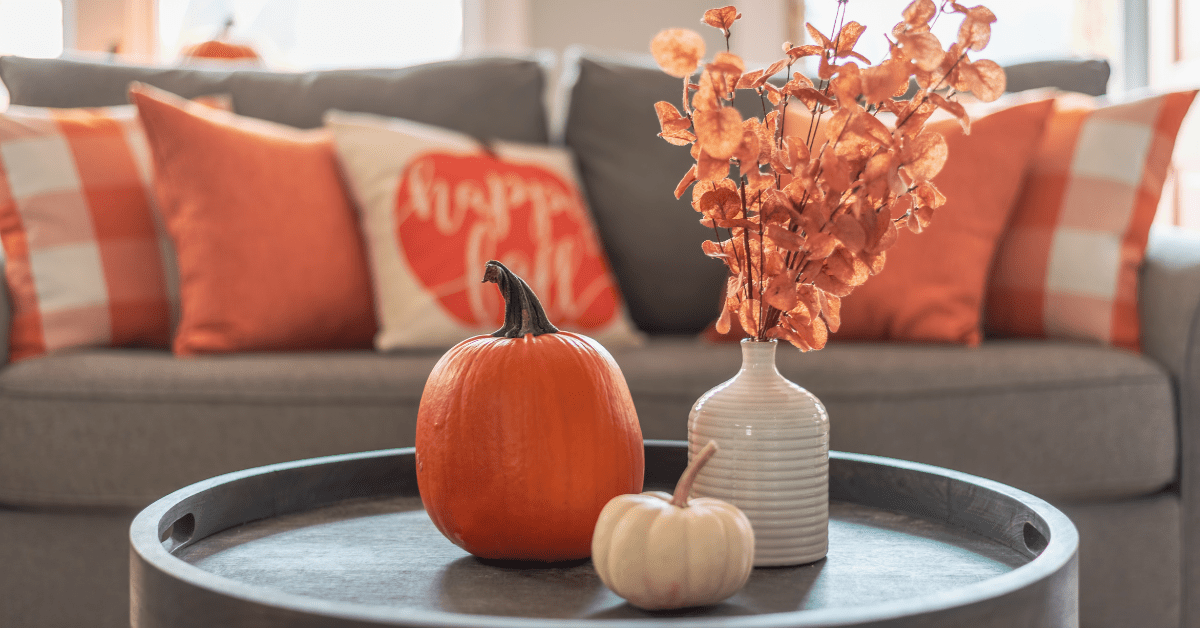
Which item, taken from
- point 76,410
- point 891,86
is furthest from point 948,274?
point 76,410

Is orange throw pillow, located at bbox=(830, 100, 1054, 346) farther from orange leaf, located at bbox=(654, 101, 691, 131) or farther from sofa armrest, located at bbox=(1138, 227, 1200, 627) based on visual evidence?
orange leaf, located at bbox=(654, 101, 691, 131)

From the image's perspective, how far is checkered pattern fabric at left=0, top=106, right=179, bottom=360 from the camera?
1604 mm

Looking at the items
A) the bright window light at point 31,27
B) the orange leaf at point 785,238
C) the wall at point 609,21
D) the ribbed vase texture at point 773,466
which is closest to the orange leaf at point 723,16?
the orange leaf at point 785,238

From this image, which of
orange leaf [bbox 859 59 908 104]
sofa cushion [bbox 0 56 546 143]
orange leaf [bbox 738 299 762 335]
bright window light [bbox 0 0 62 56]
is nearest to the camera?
orange leaf [bbox 859 59 908 104]

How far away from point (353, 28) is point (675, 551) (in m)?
3.06

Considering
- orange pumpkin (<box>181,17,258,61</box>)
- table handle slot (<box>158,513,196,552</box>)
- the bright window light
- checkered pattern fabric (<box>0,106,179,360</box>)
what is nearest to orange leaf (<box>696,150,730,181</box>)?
table handle slot (<box>158,513,196,552</box>)

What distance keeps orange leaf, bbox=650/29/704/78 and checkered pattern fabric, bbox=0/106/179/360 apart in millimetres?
1378

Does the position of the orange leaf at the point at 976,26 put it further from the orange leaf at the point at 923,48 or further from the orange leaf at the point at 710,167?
the orange leaf at the point at 710,167

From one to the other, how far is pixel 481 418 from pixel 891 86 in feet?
1.15

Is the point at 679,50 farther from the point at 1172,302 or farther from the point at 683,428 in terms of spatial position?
the point at 1172,302

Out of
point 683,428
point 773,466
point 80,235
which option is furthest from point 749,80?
point 80,235

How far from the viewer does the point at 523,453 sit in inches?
26.1

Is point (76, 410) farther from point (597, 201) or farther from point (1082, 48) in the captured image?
point (1082, 48)

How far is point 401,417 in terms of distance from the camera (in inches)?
56.4
